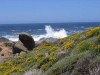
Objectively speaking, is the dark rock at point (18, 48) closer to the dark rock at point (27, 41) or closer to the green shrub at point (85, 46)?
the dark rock at point (27, 41)

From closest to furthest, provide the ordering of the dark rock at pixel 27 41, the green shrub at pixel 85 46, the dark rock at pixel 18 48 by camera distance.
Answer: the green shrub at pixel 85 46
the dark rock at pixel 18 48
the dark rock at pixel 27 41

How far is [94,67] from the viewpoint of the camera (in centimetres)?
979

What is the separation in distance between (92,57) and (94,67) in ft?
2.53

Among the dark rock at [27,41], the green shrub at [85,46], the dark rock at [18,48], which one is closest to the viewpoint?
the green shrub at [85,46]

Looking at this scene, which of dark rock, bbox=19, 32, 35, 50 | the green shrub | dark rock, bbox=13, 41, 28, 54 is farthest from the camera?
dark rock, bbox=19, 32, 35, 50

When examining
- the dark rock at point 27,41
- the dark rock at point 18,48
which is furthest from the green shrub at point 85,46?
the dark rock at point 27,41

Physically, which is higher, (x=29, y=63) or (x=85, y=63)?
(x=85, y=63)

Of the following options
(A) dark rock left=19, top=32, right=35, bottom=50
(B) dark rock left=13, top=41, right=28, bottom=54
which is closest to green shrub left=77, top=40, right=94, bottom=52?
(B) dark rock left=13, top=41, right=28, bottom=54

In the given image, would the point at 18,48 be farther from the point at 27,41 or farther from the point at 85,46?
the point at 85,46

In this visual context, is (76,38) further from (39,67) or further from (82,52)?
(82,52)

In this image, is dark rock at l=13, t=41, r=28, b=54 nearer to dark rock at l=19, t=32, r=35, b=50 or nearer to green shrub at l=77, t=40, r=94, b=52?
dark rock at l=19, t=32, r=35, b=50

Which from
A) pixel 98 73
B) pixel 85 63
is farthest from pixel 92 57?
pixel 98 73

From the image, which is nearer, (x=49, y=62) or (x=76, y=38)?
(x=49, y=62)

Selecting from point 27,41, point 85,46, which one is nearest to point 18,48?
point 27,41
